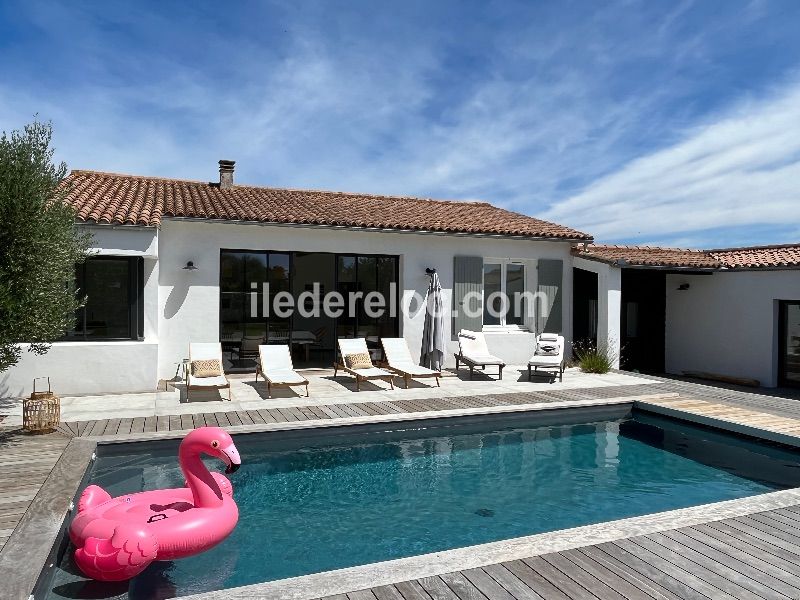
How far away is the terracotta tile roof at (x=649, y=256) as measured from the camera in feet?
45.5

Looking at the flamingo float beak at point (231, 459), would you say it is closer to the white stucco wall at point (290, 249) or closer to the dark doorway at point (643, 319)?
the white stucco wall at point (290, 249)

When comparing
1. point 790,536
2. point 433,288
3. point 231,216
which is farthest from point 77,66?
point 790,536

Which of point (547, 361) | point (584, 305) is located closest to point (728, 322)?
point (584, 305)

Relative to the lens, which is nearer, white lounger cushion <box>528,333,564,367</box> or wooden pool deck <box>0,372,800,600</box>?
wooden pool deck <box>0,372,800,600</box>

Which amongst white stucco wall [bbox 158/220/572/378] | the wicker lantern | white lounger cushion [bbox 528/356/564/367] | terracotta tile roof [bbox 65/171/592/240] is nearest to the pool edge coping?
the wicker lantern

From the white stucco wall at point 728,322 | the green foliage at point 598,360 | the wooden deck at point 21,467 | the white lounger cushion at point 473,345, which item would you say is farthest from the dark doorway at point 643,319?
the wooden deck at point 21,467

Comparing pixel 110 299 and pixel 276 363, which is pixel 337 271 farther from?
pixel 110 299

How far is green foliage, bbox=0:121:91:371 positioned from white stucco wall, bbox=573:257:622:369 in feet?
40.1

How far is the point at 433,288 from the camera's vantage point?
13.0 m

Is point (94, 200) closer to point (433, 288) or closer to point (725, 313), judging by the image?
point (433, 288)

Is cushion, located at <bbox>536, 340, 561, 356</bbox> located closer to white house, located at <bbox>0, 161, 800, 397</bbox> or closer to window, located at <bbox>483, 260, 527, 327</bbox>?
white house, located at <bbox>0, 161, 800, 397</bbox>

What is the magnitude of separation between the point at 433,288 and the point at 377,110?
629 cm

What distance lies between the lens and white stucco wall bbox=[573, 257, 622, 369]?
13.7 m

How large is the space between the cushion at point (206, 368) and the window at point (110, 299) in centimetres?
127
